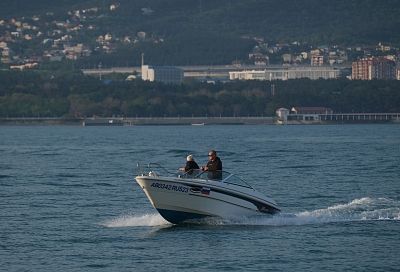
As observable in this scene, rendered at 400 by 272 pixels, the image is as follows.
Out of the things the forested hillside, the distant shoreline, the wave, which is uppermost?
the wave

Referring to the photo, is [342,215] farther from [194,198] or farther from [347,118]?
[347,118]

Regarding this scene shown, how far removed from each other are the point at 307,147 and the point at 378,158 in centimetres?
1717

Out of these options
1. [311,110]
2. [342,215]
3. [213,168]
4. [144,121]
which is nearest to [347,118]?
[311,110]

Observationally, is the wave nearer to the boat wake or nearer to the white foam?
the boat wake

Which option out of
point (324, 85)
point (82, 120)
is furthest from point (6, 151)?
point (324, 85)

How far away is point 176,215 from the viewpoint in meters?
35.4

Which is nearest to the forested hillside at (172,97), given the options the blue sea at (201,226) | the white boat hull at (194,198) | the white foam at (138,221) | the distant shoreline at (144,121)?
the distant shoreline at (144,121)

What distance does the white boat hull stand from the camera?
3488cm

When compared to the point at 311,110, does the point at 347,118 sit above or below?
below

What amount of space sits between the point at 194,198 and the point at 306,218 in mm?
3343

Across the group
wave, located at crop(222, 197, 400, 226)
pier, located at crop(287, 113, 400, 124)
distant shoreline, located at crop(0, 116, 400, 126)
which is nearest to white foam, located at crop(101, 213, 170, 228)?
wave, located at crop(222, 197, 400, 226)

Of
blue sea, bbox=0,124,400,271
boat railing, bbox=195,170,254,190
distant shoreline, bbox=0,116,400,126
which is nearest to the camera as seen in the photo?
blue sea, bbox=0,124,400,271

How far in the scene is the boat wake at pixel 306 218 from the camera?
1410 inches

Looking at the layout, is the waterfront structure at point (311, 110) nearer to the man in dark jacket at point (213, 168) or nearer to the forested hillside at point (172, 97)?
the forested hillside at point (172, 97)
